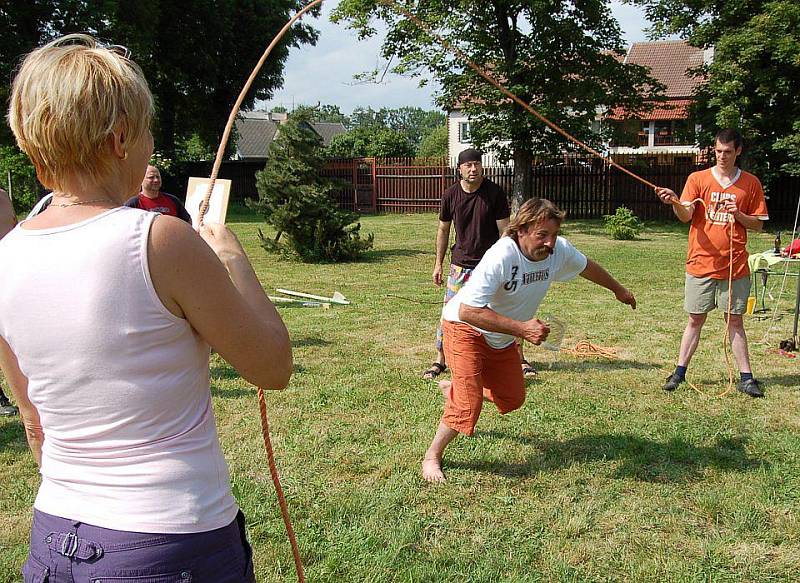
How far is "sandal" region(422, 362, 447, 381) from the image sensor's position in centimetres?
645

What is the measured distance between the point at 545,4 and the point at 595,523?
18.9 m

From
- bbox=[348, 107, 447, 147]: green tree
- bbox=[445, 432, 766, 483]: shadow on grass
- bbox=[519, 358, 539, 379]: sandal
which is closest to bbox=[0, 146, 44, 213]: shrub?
bbox=[519, 358, 539, 379]: sandal

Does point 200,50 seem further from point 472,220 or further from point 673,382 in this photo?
point 673,382

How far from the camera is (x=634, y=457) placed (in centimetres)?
472

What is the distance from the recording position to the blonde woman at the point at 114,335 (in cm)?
133

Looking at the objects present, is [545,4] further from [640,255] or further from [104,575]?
[104,575]

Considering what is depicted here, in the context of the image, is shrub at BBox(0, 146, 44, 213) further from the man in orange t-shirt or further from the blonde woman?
the blonde woman

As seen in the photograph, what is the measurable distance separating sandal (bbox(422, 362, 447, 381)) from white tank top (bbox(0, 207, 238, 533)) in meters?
4.95

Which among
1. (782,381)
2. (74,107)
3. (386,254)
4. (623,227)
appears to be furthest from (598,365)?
(623,227)

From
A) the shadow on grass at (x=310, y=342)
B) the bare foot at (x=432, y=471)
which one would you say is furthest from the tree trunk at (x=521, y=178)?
the bare foot at (x=432, y=471)

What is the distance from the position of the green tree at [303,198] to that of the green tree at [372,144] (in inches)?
1371

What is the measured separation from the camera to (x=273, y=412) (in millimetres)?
5609

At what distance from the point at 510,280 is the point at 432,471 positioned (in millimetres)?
1283

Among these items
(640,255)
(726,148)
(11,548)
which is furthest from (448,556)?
(640,255)
